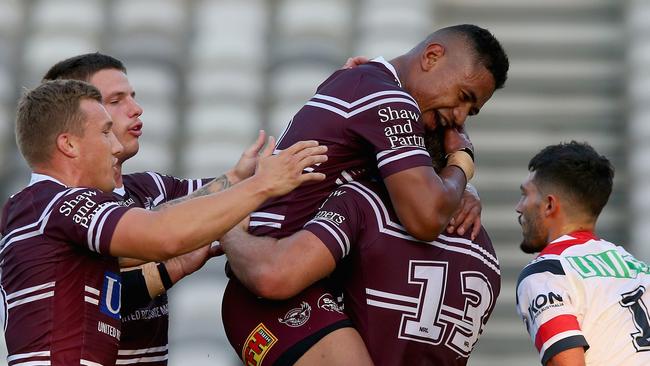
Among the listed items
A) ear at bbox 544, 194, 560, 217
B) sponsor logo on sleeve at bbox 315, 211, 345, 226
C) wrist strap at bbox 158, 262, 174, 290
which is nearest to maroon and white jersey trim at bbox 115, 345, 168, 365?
wrist strap at bbox 158, 262, 174, 290

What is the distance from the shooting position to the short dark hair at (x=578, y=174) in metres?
3.62

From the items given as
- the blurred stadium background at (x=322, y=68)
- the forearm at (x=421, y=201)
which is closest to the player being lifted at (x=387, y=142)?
the forearm at (x=421, y=201)

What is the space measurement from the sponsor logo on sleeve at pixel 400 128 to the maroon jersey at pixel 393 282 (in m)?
0.19

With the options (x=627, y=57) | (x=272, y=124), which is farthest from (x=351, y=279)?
(x=627, y=57)

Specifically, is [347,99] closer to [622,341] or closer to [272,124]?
[622,341]

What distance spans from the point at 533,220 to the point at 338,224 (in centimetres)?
73

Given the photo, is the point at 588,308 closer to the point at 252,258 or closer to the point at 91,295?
the point at 252,258

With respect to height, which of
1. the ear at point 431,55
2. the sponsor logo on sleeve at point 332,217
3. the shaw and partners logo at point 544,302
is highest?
the ear at point 431,55

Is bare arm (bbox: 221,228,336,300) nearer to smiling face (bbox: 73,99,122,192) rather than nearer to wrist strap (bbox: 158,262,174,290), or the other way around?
smiling face (bbox: 73,99,122,192)

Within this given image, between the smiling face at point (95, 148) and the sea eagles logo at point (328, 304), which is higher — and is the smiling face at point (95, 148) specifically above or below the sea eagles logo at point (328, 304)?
above

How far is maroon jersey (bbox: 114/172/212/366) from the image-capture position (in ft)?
12.2

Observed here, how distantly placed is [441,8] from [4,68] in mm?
2525

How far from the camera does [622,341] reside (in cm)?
331

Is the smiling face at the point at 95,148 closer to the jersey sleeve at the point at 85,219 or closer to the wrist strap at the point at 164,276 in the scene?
the jersey sleeve at the point at 85,219
